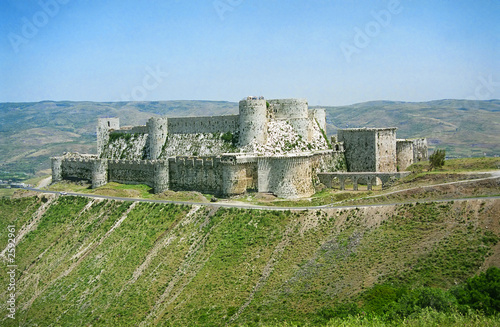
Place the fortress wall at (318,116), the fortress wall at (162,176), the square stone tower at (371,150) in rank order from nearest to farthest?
the fortress wall at (162,176) → the square stone tower at (371,150) → the fortress wall at (318,116)

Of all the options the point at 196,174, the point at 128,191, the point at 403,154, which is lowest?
the point at 128,191

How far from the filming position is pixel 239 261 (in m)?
47.7

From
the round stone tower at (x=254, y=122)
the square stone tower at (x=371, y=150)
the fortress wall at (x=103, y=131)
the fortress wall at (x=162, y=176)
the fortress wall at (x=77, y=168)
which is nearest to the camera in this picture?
the round stone tower at (x=254, y=122)

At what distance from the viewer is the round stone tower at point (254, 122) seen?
70.0 m

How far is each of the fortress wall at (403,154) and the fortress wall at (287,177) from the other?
19320 millimetres

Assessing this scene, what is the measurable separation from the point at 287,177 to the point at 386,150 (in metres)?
18.5

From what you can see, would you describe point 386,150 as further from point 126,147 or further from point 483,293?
point 483,293

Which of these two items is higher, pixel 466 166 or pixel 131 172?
pixel 466 166

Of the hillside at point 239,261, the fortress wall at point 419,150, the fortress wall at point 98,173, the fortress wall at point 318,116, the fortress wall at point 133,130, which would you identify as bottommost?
the hillside at point 239,261

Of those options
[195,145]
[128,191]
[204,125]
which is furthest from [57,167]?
[204,125]

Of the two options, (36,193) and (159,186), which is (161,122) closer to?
(159,186)

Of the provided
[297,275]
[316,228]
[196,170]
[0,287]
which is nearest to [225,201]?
[196,170]

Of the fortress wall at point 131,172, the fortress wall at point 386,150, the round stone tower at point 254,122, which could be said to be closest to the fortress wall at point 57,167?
the fortress wall at point 131,172

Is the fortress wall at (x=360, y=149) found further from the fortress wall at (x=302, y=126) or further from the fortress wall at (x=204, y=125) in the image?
the fortress wall at (x=204, y=125)
